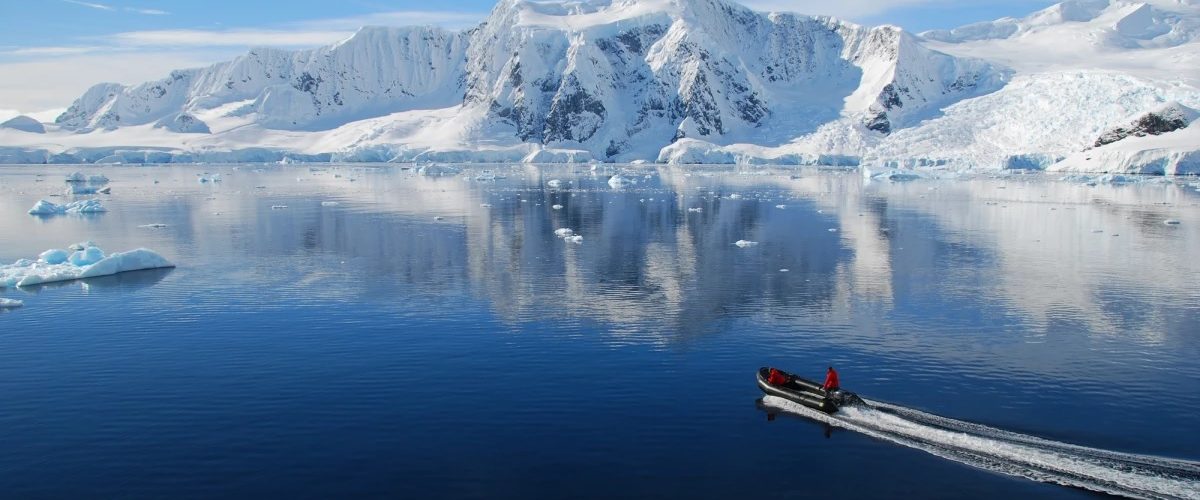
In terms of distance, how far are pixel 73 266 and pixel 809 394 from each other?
33602 millimetres

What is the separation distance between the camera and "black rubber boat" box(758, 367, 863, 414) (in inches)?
805

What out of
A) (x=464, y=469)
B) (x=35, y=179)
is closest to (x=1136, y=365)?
(x=464, y=469)

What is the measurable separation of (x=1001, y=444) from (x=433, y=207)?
6191 centimetres

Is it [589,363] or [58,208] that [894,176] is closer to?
[58,208]

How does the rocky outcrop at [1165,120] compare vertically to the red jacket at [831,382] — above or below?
above

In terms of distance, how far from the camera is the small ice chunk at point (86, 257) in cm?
3947

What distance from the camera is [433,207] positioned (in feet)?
247

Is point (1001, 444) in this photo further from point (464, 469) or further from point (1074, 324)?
point (1074, 324)

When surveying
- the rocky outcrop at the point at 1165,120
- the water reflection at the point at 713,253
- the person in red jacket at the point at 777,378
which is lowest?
the person in red jacket at the point at 777,378

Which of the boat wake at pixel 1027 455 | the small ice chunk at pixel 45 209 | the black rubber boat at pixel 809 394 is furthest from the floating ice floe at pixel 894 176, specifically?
the boat wake at pixel 1027 455

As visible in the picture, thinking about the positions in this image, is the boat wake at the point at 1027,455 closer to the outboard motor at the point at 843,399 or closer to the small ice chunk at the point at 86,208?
the outboard motor at the point at 843,399

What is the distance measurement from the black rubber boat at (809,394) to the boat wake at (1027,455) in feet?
0.64

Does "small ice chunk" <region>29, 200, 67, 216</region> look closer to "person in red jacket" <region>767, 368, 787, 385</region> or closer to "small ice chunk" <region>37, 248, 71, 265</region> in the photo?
"small ice chunk" <region>37, 248, 71, 265</region>

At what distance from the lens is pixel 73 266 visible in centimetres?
3866
